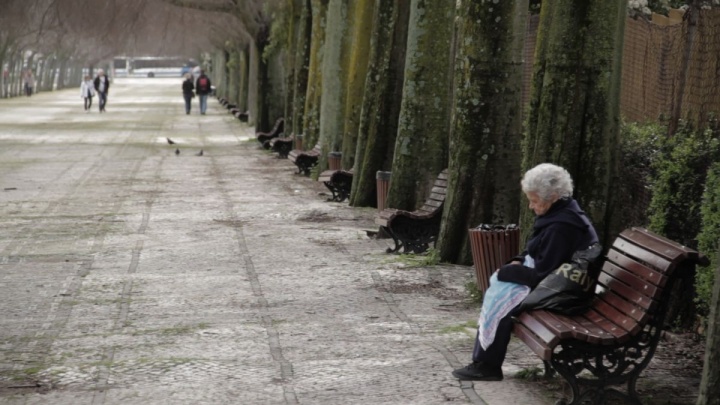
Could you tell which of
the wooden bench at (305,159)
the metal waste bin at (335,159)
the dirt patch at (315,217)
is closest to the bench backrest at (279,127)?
the wooden bench at (305,159)

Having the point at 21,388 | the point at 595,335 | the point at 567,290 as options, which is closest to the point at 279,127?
the point at 21,388

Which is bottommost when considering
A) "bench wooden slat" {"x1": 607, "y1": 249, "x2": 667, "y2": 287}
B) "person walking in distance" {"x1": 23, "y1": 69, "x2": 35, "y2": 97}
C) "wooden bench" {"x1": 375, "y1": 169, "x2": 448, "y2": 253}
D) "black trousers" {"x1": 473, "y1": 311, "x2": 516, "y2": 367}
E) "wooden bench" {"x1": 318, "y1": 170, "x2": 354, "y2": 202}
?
"person walking in distance" {"x1": 23, "y1": 69, "x2": 35, "y2": 97}

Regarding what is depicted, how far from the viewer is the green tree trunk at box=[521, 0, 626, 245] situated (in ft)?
34.8

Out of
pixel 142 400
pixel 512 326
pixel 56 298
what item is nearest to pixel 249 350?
pixel 142 400

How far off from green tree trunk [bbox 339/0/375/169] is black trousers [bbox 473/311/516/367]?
13.3 m

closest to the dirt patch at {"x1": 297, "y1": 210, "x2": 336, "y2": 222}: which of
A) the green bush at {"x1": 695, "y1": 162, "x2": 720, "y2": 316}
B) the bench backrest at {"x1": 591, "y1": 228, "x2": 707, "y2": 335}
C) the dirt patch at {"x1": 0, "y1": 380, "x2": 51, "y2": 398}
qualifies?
the green bush at {"x1": 695, "y1": 162, "x2": 720, "y2": 316}

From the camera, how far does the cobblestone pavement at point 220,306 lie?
26.0ft

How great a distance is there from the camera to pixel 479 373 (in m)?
7.95

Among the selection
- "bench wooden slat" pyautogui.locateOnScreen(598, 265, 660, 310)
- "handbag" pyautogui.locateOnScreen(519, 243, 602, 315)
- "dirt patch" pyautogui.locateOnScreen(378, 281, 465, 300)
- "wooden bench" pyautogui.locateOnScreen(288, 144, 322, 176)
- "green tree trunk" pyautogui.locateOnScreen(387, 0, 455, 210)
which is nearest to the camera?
"bench wooden slat" pyautogui.locateOnScreen(598, 265, 660, 310)

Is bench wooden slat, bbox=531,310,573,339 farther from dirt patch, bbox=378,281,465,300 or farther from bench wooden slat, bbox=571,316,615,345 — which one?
dirt patch, bbox=378,281,465,300

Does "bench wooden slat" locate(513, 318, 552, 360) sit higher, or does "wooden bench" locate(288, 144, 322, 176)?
"bench wooden slat" locate(513, 318, 552, 360)

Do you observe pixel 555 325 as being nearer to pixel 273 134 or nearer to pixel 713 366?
pixel 713 366

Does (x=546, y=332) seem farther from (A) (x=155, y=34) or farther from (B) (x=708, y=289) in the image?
(A) (x=155, y=34)

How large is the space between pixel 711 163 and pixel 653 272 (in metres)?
2.43
